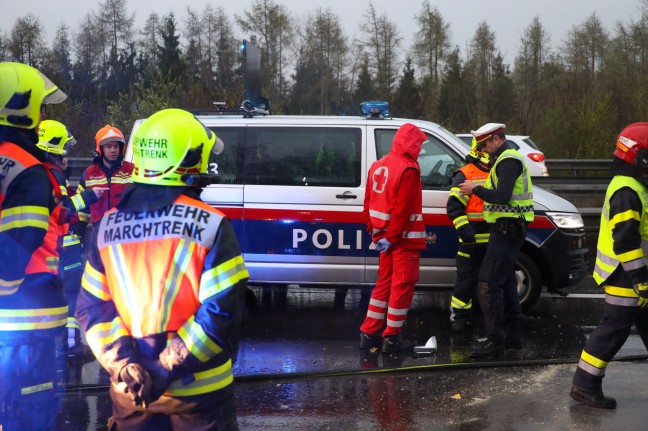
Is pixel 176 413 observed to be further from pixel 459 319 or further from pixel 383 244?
pixel 459 319

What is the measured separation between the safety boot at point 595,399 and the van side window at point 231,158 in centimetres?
385

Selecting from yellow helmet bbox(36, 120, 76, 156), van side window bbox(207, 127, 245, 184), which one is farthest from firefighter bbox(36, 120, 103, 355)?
van side window bbox(207, 127, 245, 184)

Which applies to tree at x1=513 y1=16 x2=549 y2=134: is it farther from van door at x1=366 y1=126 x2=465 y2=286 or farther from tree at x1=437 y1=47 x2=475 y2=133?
van door at x1=366 y1=126 x2=465 y2=286

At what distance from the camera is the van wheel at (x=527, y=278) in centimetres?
718

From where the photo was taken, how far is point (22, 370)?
128 inches

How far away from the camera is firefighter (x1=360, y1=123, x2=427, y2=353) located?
5984 mm

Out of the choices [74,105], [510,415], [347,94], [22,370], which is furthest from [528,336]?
[347,94]

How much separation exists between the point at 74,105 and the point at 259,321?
18244mm

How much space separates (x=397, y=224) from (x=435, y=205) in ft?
4.16

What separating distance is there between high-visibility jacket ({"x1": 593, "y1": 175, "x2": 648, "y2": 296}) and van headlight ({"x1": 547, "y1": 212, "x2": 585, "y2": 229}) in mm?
2386

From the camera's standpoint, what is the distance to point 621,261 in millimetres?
4559

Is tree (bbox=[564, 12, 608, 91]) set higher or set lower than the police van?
higher

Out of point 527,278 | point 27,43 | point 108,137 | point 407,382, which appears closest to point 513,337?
point 527,278

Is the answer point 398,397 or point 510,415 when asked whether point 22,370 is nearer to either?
point 398,397
